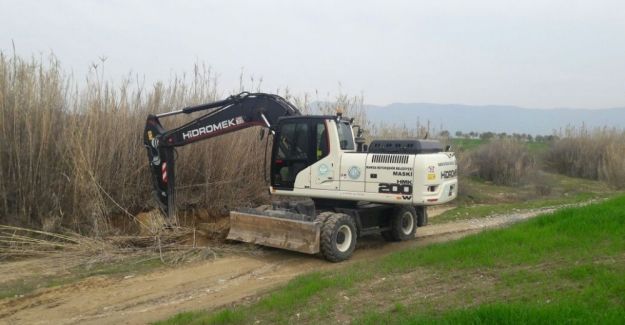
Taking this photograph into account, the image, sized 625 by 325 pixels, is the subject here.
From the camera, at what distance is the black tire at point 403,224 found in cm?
1062

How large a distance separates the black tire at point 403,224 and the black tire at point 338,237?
152 cm

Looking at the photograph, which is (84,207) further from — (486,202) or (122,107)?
(486,202)

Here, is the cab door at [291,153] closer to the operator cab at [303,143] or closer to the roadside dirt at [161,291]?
the operator cab at [303,143]

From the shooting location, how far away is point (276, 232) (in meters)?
9.20

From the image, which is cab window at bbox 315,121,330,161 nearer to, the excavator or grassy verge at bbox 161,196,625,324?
the excavator

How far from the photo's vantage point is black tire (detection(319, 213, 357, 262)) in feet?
29.0

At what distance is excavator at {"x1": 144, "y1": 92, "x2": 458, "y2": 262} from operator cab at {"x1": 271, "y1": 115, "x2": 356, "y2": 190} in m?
0.02

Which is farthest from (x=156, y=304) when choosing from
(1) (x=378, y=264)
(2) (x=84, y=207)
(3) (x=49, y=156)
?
(3) (x=49, y=156)

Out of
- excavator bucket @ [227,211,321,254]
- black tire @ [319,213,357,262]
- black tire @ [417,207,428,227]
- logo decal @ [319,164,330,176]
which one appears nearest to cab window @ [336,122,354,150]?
logo decal @ [319,164,330,176]

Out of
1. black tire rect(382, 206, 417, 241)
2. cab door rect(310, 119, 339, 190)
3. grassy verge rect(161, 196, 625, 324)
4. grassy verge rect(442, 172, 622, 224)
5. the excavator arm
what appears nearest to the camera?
grassy verge rect(161, 196, 625, 324)

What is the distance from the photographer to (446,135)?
76.8ft

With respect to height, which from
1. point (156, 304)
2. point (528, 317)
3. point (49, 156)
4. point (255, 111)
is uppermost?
point (255, 111)

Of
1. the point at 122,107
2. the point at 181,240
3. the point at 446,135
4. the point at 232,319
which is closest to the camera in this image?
the point at 232,319

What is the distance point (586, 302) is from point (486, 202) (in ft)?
48.0
